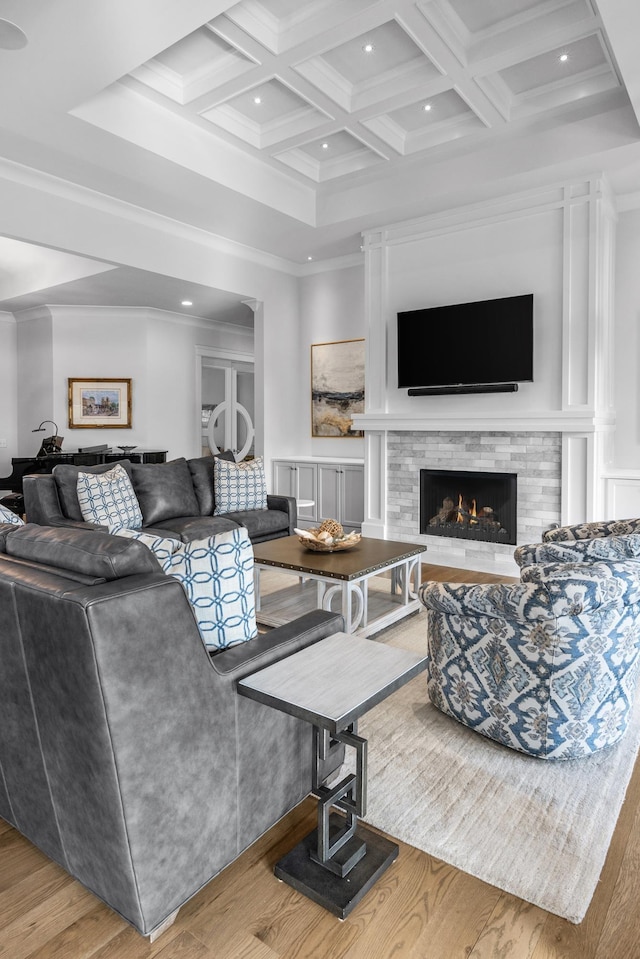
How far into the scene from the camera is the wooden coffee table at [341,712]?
142 cm

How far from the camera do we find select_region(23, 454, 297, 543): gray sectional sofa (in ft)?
14.7

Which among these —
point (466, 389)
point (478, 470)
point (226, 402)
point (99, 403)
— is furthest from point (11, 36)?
point (226, 402)

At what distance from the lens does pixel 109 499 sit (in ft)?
14.5

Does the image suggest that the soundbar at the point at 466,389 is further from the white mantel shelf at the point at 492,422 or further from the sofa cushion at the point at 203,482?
the sofa cushion at the point at 203,482

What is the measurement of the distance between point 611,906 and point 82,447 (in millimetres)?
7339

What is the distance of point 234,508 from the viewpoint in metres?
5.18

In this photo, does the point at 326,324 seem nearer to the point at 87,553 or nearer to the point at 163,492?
the point at 163,492

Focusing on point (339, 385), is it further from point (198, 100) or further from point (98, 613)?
point (98, 613)

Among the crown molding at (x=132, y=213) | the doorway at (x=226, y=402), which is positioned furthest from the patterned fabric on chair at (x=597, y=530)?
the doorway at (x=226, y=402)

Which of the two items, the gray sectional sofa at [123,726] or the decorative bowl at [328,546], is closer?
the gray sectional sofa at [123,726]

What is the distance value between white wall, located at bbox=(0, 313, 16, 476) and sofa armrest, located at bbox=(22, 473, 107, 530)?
4067 mm

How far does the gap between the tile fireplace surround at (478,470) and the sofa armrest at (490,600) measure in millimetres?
2875

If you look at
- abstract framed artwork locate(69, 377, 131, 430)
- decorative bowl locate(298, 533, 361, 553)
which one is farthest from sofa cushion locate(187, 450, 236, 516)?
abstract framed artwork locate(69, 377, 131, 430)

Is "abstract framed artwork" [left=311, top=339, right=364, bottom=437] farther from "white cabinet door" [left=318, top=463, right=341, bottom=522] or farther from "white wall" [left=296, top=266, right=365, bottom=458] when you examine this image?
"white cabinet door" [left=318, top=463, right=341, bottom=522]
